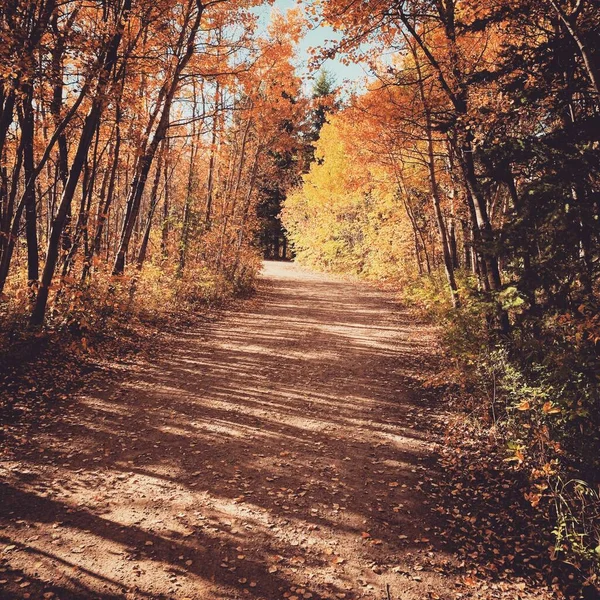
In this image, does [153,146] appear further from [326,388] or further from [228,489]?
[228,489]

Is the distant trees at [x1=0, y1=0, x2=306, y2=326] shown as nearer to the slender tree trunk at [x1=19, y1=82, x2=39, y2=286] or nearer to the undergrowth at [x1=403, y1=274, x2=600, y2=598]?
the slender tree trunk at [x1=19, y1=82, x2=39, y2=286]

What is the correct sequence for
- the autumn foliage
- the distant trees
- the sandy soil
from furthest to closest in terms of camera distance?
the distant trees, the autumn foliage, the sandy soil

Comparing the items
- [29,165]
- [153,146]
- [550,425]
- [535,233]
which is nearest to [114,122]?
[153,146]

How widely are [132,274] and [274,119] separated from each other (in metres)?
8.94

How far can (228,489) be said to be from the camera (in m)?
5.02

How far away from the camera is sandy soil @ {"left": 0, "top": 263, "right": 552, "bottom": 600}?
3.76 m

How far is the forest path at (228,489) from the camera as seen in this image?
377 centimetres

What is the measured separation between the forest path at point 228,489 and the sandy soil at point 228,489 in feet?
0.06

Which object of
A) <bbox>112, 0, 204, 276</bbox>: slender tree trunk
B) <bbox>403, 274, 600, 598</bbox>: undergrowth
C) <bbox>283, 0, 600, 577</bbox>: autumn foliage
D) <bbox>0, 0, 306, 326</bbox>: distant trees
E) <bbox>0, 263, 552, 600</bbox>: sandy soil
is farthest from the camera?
<bbox>112, 0, 204, 276</bbox>: slender tree trunk

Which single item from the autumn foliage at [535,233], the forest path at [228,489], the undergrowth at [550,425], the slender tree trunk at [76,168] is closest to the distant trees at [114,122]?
the slender tree trunk at [76,168]

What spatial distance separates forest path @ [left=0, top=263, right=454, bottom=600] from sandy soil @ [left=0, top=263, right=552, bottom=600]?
0.06 ft

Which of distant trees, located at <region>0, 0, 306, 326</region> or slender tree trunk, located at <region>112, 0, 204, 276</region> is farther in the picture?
slender tree trunk, located at <region>112, 0, 204, 276</region>

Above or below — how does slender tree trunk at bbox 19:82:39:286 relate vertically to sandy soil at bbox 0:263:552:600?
above

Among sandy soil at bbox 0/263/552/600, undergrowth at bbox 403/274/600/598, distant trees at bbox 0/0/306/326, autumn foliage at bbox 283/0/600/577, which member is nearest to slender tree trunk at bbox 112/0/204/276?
distant trees at bbox 0/0/306/326
